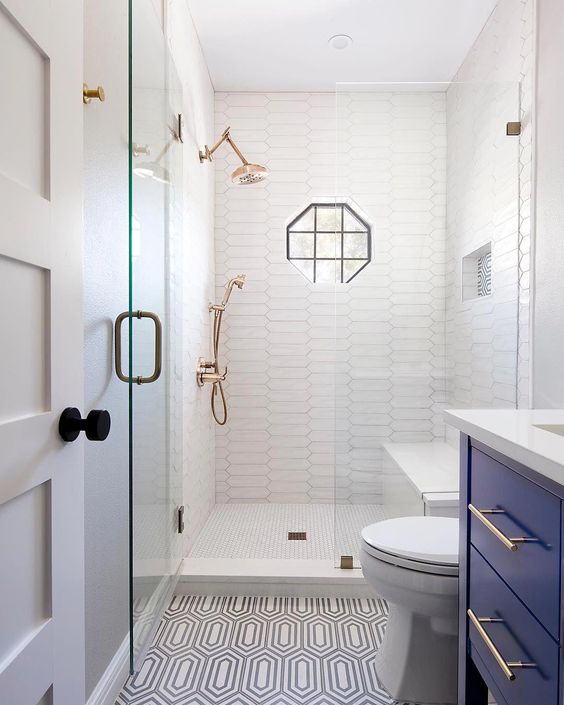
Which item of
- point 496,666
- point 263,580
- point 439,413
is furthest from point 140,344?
point 439,413

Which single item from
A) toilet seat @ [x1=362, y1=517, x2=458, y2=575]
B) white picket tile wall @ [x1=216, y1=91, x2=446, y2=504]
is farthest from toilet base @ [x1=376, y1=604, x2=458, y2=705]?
white picket tile wall @ [x1=216, y1=91, x2=446, y2=504]

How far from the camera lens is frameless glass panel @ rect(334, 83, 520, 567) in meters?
2.29

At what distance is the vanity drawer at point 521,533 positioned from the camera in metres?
0.82

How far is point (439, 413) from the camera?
2.35 meters

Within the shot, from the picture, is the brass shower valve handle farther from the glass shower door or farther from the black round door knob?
the black round door knob

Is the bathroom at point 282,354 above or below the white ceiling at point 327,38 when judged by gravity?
below

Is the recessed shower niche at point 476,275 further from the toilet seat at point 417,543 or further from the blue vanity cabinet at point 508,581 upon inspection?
the blue vanity cabinet at point 508,581

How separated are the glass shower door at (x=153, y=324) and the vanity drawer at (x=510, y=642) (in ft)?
2.59

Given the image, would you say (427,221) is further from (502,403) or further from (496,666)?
(496,666)

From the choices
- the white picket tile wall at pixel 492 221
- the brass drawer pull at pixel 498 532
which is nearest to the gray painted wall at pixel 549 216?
the white picket tile wall at pixel 492 221

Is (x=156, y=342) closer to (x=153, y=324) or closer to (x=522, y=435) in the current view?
(x=153, y=324)

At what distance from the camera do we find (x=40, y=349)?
2.41 feet

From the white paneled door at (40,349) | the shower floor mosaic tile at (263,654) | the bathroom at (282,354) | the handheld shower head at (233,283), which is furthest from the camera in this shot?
the handheld shower head at (233,283)

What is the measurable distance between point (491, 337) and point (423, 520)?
933mm
